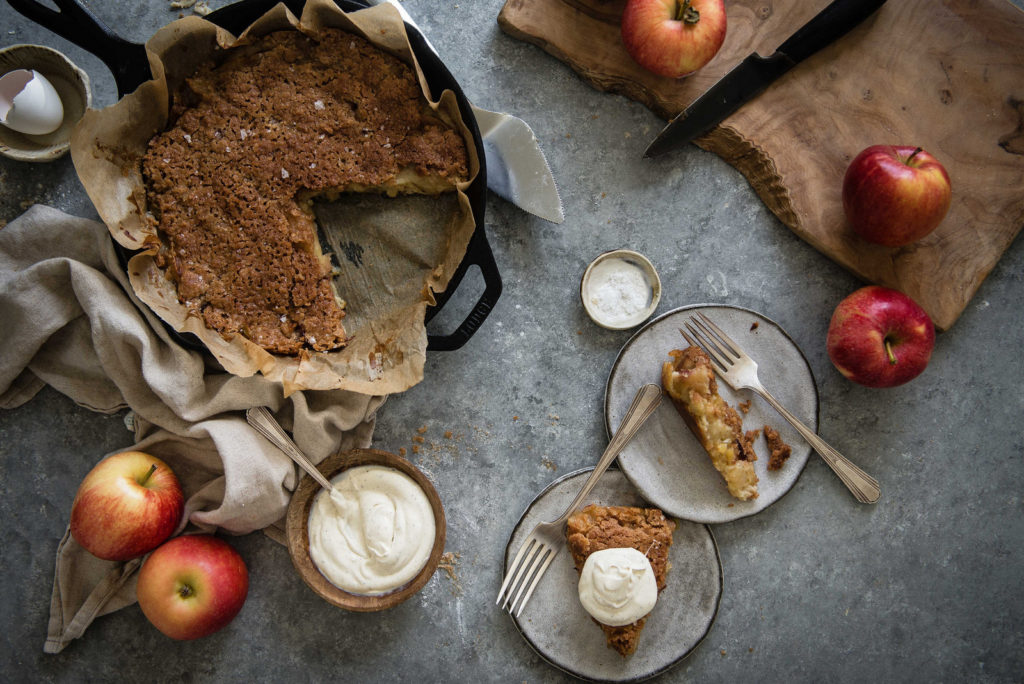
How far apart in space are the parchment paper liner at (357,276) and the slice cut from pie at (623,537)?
0.79 meters

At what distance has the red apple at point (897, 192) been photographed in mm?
2146

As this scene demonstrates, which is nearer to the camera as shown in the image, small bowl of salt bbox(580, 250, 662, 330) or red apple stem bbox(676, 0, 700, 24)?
red apple stem bbox(676, 0, 700, 24)

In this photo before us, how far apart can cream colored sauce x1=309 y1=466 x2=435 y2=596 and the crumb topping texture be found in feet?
1.69

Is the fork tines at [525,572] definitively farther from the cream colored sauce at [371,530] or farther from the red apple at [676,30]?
the red apple at [676,30]

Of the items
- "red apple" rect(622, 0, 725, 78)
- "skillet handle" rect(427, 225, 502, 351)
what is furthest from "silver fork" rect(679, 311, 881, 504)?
"red apple" rect(622, 0, 725, 78)

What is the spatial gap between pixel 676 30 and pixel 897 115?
878mm

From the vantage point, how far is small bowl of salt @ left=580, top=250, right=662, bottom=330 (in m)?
2.42

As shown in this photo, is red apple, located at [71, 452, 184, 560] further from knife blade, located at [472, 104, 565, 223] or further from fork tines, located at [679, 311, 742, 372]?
fork tines, located at [679, 311, 742, 372]

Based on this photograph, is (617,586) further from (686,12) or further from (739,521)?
(686,12)

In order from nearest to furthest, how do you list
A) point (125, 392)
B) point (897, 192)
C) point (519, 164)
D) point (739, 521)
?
1. point (897, 192)
2. point (125, 392)
3. point (519, 164)
4. point (739, 521)

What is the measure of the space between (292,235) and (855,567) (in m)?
2.42


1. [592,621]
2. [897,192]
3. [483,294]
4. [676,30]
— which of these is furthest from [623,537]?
[676,30]

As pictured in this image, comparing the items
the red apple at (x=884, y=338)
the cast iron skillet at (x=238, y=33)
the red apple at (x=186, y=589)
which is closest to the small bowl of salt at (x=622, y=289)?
the cast iron skillet at (x=238, y=33)

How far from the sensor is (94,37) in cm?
204
